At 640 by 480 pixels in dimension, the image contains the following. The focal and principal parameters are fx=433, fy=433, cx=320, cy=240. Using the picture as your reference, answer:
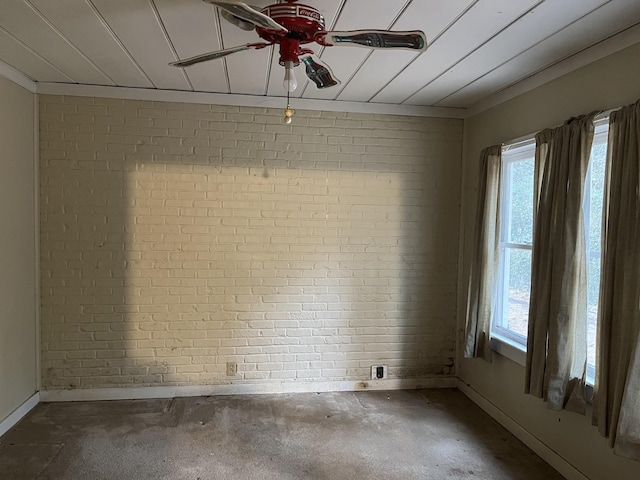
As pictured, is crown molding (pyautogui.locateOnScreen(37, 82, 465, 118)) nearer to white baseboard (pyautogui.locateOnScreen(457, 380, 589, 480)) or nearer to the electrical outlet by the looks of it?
the electrical outlet

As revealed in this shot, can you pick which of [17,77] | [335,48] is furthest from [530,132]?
[17,77]

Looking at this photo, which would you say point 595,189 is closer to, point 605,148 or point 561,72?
point 605,148

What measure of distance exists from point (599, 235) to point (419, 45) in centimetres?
155

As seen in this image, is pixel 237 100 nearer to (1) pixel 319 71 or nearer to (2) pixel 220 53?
(1) pixel 319 71

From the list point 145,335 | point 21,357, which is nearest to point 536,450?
point 145,335

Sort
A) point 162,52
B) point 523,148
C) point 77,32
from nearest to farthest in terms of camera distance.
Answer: point 77,32 → point 162,52 → point 523,148

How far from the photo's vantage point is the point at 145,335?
342 centimetres

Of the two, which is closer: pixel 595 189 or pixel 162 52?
pixel 595 189

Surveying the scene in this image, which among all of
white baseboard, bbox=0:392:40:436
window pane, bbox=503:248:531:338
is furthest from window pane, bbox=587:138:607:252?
white baseboard, bbox=0:392:40:436

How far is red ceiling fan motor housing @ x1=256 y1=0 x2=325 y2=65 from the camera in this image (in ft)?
5.21

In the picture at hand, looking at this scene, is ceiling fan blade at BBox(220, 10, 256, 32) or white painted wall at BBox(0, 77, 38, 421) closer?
ceiling fan blade at BBox(220, 10, 256, 32)

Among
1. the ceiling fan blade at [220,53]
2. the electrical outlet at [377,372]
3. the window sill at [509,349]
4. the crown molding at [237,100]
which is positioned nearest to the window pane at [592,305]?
the window sill at [509,349]

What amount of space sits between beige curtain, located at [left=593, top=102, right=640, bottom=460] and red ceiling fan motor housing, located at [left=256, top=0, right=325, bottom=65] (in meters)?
1.49

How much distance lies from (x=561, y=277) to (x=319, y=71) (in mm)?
1677
